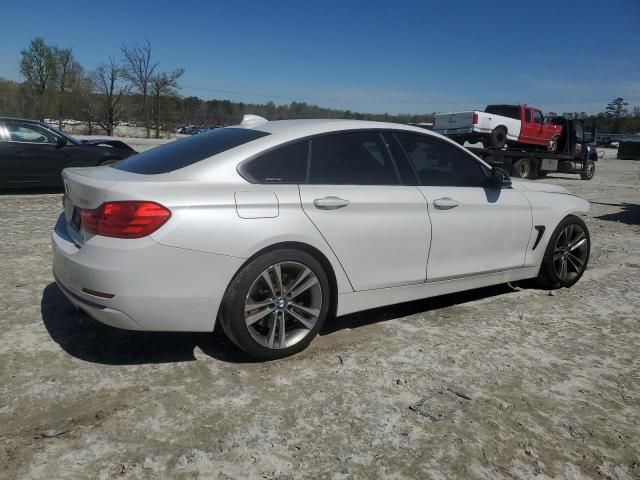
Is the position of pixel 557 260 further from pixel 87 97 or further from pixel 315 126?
pixel 87 97

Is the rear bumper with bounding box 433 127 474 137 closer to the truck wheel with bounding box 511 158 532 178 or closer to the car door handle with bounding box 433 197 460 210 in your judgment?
the truck wheel with bounding box 511 158 532 178

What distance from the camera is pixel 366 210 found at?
348 centimetres

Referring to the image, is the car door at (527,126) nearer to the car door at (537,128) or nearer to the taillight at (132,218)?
the car door at (537,128)

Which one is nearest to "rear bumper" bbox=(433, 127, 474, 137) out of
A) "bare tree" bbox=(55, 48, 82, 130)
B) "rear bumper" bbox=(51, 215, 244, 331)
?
"rear bumper" bbox=(51, 215, 244, 331)

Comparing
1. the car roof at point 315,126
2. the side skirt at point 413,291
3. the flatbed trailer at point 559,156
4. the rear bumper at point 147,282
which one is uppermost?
the flatbed trailer at point 559,156

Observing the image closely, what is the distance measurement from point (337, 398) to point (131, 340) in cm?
153

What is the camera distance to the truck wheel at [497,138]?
62.1 ft

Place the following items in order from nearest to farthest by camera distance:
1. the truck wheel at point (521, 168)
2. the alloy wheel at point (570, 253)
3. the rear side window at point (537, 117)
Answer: the alloy wheel at point (570, 253) → the truck wheel at point (521, 168) → the rear side window at point (537, 117)

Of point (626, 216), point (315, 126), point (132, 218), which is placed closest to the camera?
point (132, 218)

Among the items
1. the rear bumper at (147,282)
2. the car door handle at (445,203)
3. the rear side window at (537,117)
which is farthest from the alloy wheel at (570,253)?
the rear side window at (537,117)

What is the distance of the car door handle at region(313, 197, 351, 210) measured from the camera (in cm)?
328

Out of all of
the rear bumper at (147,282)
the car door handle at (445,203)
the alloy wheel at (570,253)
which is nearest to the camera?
the rear bumper at (147,282)

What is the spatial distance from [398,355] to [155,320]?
5.19 ft

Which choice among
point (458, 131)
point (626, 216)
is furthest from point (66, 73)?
point (626, 216)
